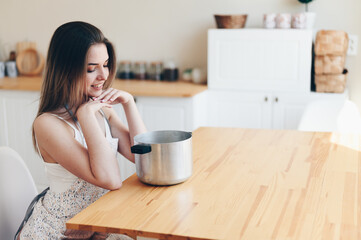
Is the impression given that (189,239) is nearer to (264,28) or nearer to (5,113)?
(264,28)

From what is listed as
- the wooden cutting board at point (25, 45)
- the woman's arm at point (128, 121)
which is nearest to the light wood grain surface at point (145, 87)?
the wooden cutting board at point (25, 45)

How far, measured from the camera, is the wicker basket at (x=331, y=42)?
3014mm

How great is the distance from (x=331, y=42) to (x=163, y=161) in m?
2.05

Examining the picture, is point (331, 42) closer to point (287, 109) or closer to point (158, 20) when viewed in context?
point (287, 109)

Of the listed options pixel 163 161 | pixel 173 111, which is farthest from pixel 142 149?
pixel 173 111

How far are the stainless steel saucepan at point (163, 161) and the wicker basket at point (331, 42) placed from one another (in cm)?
191

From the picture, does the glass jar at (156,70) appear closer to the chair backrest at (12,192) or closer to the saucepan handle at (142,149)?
the chair backrest at (12,192)

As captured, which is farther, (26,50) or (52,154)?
(26,50)

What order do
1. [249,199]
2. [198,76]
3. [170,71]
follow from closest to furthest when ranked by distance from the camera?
1. [249,199]
2. [198,76]
3. [170,71]

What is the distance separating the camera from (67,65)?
153 cm

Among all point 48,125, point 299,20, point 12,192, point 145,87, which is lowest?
point 12,192

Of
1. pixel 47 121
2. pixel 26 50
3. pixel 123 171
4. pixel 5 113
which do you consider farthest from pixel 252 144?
pixel 26 50

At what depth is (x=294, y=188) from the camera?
1359mm

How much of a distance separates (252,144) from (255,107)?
1.43m
